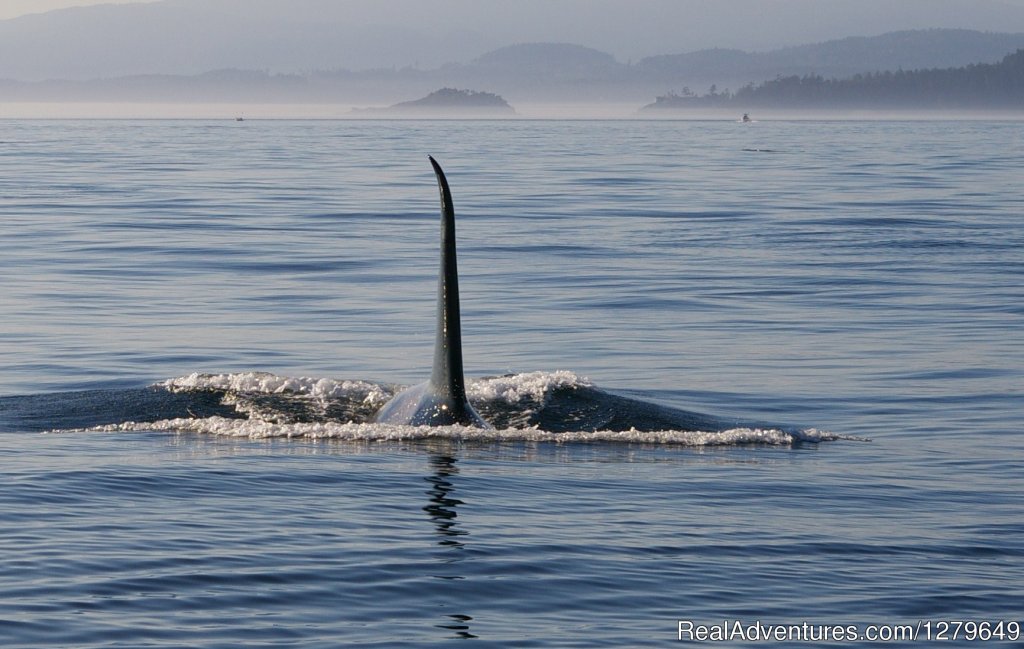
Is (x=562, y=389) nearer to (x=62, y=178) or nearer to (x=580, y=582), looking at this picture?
(x=580, y=582)

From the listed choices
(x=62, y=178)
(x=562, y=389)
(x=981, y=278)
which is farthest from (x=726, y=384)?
(x=62, y=178)

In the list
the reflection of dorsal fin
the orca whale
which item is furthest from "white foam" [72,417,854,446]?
the reflection of dorsal fin

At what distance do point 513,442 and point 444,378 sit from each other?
98cm

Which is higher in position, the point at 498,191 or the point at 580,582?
the point at 498,191

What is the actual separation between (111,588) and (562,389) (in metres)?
7.95

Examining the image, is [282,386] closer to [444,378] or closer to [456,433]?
[456,433]

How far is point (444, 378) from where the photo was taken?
14.1m

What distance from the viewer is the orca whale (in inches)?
522

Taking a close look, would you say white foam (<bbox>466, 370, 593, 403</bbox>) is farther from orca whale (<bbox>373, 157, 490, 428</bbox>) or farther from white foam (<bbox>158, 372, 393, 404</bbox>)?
orca whale (<bbox>373, 157, 490, 428</bbox>)

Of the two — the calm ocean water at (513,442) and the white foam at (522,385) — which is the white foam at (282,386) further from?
the white foam at (522,385)

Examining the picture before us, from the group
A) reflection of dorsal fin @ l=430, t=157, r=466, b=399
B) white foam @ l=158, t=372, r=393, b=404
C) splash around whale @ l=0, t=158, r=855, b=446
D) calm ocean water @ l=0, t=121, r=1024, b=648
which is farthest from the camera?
white foam @ l=158, t=372, r=393, b=404

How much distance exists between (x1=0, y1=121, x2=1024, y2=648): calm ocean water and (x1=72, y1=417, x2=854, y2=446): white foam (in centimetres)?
4

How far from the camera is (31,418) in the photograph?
51.7 feet

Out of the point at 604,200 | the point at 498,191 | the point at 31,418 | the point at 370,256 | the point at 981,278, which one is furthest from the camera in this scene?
the point at 498,191
